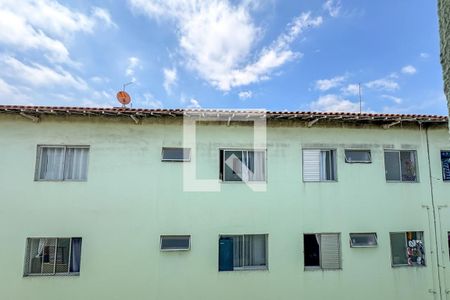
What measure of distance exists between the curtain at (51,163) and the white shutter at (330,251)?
26.9 ft

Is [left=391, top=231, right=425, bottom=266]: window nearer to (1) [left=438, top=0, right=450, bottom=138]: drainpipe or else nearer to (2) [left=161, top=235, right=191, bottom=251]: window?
(2) [left=161, top=235, right=191, bottom=251]: window

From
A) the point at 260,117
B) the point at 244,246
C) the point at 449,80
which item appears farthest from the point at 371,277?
the point at 449,80

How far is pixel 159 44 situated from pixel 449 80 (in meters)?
10.2

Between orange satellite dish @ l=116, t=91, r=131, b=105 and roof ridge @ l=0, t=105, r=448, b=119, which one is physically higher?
orange satellite dish @ l=116, t=91, r=131, b=105

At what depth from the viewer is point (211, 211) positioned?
319 inches

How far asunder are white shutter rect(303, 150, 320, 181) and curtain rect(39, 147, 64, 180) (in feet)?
24.4

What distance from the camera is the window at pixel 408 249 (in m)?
8.59

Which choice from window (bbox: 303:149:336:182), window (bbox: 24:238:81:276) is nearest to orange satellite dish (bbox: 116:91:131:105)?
window (bbox: 24:238:81:276)

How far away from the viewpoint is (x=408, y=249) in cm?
863

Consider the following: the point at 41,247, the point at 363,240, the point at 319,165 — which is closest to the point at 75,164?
the point at 41,247

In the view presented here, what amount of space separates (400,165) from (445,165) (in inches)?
58.1

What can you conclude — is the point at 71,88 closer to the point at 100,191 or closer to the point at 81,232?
the point at 100,191

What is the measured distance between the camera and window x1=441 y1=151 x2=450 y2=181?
895 centimetres

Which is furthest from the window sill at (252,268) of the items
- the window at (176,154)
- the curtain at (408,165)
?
the curtain at (408,165)
